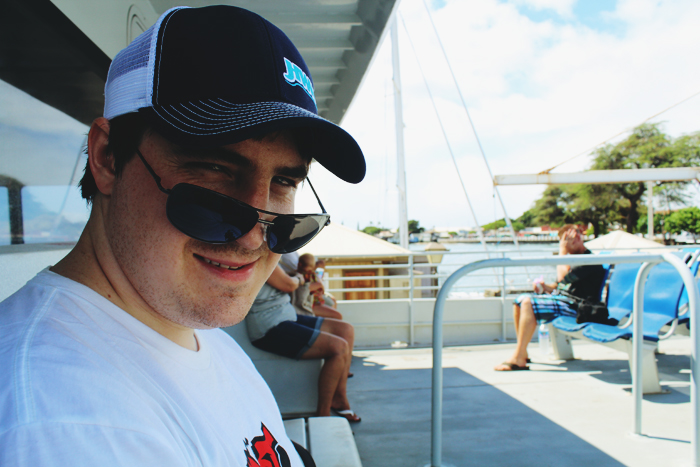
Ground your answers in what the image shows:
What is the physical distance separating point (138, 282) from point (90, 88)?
2.22 m

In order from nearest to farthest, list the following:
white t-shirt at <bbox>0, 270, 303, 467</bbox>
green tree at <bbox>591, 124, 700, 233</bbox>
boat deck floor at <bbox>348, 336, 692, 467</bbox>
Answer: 1. white t-shirt at <bbox>0, 270, 303, 467</bbox>
2. boat deck floor at <bbox>348, 336, 692, 467</bbox>
3. green tree at <bbox>591, 124, 700, 233</bbox>

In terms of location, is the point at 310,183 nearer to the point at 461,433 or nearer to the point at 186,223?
the point at 186,223

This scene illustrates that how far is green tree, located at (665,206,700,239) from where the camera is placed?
37406 mm

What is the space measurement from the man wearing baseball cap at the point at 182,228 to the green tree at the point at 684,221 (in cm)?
4835

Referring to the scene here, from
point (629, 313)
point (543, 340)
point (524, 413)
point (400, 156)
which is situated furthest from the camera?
point (400, 156)

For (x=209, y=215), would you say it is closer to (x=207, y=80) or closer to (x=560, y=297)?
(x=207, y=80)

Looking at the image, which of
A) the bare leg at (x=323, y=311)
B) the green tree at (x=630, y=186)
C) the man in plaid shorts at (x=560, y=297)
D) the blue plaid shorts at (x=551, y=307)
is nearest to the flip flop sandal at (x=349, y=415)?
the bare leg at (x=323, y=311)

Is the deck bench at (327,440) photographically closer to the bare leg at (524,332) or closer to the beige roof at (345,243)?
the bare leg at (524,332)

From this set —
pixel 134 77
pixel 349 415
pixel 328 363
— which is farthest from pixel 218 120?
pixel 349 415

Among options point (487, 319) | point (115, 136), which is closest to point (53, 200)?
point (115, 136)

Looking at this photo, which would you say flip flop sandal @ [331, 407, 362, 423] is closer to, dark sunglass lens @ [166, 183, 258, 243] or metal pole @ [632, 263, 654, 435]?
metal pole @ [632, 263, 654, 435]

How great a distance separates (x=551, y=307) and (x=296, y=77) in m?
4.51

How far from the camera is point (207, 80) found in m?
0.76

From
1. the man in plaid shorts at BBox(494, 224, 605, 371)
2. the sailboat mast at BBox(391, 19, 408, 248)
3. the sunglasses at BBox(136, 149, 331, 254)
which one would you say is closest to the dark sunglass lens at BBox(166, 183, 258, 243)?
the sunglasses at BBox(136, 149, 331, 254)
